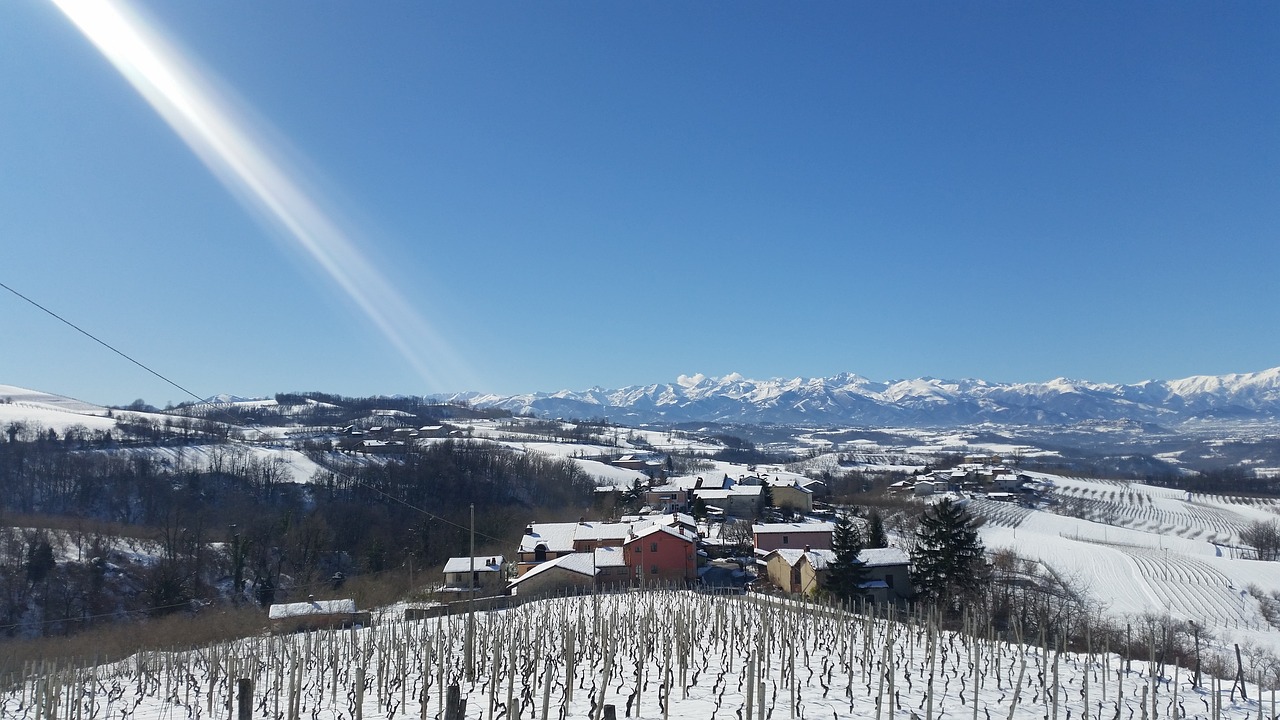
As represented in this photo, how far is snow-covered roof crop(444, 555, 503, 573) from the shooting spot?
3528cm

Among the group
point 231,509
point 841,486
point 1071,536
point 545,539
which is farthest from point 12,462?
point 1071,536

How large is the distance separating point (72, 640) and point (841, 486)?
255ft

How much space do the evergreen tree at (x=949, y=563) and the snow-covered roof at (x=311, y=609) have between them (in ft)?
74.6

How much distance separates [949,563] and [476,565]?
74.5 ft

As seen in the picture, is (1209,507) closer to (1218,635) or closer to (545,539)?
(1218,635)

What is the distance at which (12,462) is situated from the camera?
66.2 meters

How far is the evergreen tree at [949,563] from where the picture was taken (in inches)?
1064

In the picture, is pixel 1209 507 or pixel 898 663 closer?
pixel 898 663

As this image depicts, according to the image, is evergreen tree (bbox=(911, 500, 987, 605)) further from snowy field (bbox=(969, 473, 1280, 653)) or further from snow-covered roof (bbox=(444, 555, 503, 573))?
snow-covered roof (bbox=(444, 555, 503, 573))

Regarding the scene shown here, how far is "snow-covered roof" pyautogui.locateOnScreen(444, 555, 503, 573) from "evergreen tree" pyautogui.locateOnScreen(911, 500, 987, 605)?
2120cm

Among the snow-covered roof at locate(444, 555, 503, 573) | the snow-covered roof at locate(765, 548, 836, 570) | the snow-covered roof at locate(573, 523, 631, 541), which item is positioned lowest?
the snow-covered roof at locate(444, 555, 503, 573)

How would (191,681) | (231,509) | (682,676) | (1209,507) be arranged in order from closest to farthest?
(682,676)
(191,681)
(231,509)
(1209,507)

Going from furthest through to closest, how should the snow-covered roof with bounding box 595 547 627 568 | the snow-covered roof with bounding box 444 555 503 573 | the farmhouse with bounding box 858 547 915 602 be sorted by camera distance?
the snow-covered roof with bounding box 444 555 503 573, the snow-covered roof with bounding box 595 547 627 568, the farmhouse with bounding box 858 547 915 602

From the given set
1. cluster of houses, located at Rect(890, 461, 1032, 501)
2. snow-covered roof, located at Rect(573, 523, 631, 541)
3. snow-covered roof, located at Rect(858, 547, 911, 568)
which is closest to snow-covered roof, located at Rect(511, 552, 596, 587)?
snow-covered roof, located at Rect(573, 523, 631, 541)
